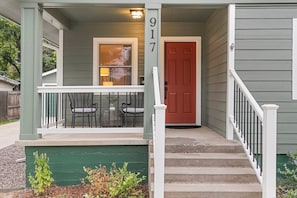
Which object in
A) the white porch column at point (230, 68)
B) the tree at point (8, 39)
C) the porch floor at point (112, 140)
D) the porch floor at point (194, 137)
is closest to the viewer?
the porch floor at point (112, 140)

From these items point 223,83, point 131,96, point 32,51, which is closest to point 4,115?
point 131,96

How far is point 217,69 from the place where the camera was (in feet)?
19.3

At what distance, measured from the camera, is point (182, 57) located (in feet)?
23.2

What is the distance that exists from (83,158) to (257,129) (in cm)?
256

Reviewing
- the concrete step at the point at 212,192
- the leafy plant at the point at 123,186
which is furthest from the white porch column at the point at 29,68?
the concrete step at the point at 212,192

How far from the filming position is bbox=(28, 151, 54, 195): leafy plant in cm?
438

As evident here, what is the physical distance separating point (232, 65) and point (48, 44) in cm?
712

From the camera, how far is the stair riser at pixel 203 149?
458 cm

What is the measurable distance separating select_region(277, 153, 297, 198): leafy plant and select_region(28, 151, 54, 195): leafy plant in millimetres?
3296

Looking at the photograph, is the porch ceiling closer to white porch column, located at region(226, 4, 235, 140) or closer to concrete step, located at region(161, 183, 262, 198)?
white porch column, located at region(226, 4, 235, 140)

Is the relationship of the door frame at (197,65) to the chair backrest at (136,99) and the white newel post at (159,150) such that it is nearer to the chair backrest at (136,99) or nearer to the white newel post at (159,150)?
the chair backrest at (136,99)

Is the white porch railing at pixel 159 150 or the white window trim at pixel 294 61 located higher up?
the white window trim at pixel 294 61

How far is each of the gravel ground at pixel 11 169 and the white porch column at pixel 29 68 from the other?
1.05 metres

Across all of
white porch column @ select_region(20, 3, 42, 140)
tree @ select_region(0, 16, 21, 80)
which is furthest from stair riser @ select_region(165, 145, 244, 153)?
tree @ select_region(0, 16, 21, 80)
